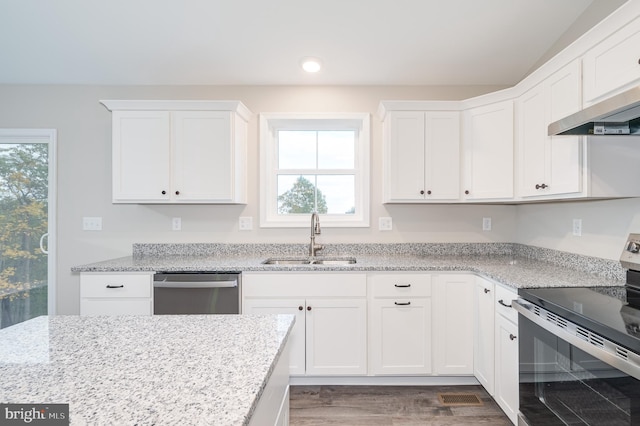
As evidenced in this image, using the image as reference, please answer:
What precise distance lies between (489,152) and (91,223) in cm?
346

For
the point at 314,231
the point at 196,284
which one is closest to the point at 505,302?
the point at 314,231

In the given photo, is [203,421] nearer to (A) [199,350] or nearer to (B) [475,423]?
(A) [199,350]

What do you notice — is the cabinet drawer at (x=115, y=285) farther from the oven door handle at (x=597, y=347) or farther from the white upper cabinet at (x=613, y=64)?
the white upper cabinet at (x=613, y=64)

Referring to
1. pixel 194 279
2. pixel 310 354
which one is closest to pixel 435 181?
pixel 310 354

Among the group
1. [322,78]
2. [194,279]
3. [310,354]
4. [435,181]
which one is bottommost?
[310,354]

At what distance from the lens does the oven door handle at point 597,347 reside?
992 millimetres

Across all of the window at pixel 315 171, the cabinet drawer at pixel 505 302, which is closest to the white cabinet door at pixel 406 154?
the window at pixel 315 171

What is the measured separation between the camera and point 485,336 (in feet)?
6.67

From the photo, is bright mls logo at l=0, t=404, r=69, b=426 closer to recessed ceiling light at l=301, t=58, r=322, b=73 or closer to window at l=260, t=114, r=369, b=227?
window at l=260, t=114, r=369, b=227

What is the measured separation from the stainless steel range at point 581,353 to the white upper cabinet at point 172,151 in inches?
85.0

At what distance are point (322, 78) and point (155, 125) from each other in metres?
1.45

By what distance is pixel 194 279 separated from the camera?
2.12 m

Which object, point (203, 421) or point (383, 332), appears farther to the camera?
point (383, 332)

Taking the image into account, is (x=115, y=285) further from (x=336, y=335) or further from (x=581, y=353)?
(x=581, y=353)
